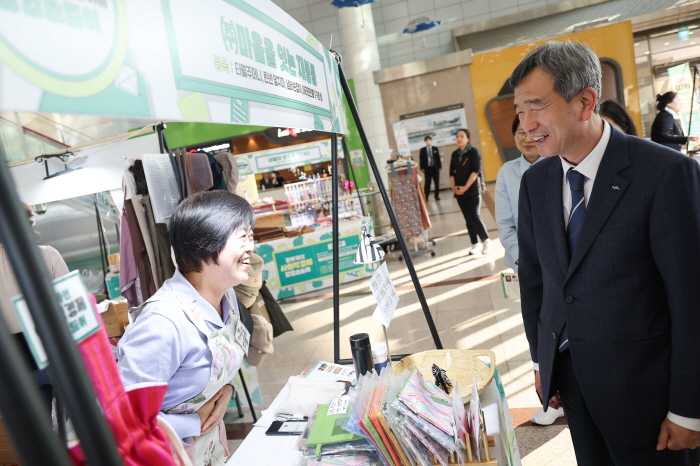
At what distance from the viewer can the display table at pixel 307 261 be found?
21.2 ft

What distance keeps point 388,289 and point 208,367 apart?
80 cm

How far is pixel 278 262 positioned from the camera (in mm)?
6473

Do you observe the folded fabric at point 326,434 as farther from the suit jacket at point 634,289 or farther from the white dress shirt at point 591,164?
the white dress shirt at point 591,164

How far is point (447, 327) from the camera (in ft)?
14.3

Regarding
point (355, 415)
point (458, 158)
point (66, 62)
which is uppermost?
point (66, 62)

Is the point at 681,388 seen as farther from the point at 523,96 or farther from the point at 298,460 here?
the point at 298,460

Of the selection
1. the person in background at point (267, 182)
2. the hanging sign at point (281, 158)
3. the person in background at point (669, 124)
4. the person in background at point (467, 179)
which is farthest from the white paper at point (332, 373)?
the person in background at point (267, 182)

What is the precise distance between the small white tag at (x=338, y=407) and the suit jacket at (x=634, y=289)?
2.39 ft

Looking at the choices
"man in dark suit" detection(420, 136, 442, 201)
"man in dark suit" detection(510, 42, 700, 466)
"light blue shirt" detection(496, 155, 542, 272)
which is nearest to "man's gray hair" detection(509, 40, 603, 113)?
"man in dark suit" detection(510, 42, 700, 466)

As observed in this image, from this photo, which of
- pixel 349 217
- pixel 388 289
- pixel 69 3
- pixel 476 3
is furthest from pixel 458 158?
pixel 476 3

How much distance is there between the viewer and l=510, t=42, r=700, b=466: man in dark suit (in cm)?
126

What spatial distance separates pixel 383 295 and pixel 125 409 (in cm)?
144

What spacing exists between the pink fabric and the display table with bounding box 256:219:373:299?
19.3ft

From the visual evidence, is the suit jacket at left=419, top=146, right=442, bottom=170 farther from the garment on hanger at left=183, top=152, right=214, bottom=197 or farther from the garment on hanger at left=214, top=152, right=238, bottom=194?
the garment on hanger at left=183, top=152, right=214, bottom=197
